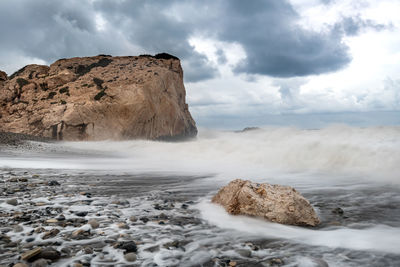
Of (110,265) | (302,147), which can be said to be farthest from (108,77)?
(110,265)


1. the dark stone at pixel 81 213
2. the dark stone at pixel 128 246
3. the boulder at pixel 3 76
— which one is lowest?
the dark stone at pixel 128 246

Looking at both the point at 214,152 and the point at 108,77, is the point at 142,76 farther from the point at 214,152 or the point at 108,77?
the point at 214,152

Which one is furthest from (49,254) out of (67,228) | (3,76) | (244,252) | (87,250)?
(3,76)

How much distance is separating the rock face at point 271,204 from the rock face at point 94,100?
18.2 metres

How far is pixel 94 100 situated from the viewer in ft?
70.8

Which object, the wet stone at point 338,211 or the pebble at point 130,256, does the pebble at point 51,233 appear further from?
the wet stone at point 338,211

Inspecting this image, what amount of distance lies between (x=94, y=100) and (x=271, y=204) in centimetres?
2003

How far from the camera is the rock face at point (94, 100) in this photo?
20.5m

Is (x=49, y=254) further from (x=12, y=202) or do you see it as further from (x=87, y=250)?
(x=12, y=202)

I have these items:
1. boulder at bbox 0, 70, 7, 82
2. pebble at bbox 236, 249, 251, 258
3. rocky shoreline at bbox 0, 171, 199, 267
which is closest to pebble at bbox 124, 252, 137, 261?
rocky shoreline at bbox 0, 171, 199, 267

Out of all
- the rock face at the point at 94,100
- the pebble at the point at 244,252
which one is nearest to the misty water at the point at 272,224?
the pebble at the point at 244,252

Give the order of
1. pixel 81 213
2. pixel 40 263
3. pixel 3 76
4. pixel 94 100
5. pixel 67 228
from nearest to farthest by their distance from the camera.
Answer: pixel 40 263, pixel 67 228, pixel 81 213, pixel 94 100, pixel 3 76

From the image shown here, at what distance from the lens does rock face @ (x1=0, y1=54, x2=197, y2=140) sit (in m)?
20.5

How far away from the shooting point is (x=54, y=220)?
3.47 metres
